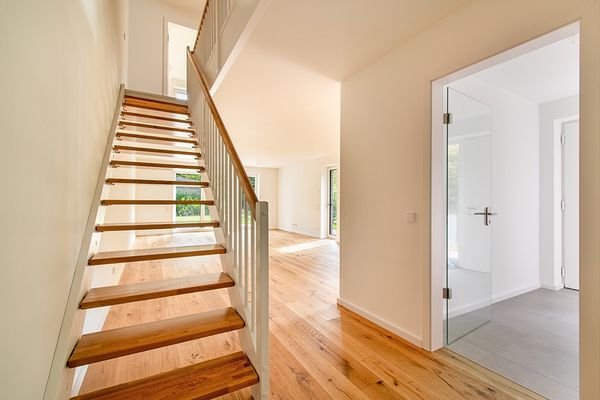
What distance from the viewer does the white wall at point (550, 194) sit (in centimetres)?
337

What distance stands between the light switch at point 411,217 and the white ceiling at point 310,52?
140 centimetres

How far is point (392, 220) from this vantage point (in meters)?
2.33

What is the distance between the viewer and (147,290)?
173 centimetres

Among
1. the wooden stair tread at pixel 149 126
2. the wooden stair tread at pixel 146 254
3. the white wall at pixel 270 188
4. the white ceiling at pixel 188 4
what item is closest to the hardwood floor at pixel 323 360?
the wooden stair tread at pixel 146 254

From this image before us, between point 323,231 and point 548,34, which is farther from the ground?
point 548,34

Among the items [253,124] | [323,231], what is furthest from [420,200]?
[323,231]

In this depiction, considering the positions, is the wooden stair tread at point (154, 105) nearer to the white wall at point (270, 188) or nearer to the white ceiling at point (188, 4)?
the white ceiling at point (188, 4)

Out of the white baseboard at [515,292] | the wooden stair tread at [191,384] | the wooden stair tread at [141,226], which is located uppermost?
the wooden stair tread at [141,226]

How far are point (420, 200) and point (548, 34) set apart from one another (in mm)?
1168

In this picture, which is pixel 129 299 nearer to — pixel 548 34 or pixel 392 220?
pixel 392 220

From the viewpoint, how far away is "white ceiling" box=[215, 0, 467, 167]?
180cm

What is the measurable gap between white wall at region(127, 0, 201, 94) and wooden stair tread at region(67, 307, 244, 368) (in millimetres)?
4561

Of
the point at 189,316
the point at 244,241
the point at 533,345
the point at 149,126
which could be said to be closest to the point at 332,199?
the point at 149,126

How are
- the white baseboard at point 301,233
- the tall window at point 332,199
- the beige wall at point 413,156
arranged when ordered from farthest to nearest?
the white baseboard at point 301,233 < the tall window at point 332,199 < the beige wall at point 413,156
